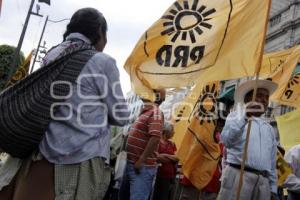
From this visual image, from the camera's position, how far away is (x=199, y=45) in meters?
5.38

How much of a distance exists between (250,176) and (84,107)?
2.45m

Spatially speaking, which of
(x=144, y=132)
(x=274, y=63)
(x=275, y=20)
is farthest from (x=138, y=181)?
(x=275, y=20)

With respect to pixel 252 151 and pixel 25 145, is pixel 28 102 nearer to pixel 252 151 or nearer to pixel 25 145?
pixel 25 145

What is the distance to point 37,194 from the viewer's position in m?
2.99

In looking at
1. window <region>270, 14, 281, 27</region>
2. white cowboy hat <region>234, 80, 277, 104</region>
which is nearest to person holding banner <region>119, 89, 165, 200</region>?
white cowboy hat <region>234, 80, 277, 104</region>

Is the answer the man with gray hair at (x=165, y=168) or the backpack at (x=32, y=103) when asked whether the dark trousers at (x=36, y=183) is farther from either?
the man with gray hair at (x=165, y=168)

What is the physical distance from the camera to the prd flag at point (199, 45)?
519 centimetres

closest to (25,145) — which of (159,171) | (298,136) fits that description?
(159,171)

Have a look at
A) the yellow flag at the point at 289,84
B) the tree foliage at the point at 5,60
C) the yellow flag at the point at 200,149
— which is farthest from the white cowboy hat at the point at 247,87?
the tree foliage at the point at 5,60

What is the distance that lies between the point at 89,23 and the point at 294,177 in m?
4.97

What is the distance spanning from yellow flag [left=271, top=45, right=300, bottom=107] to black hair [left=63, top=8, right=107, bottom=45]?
17.7 feet

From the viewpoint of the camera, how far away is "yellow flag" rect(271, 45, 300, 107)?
8.25 meters

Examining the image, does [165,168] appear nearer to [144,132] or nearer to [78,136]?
[144,132]

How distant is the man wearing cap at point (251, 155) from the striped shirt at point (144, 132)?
0.98 metres
